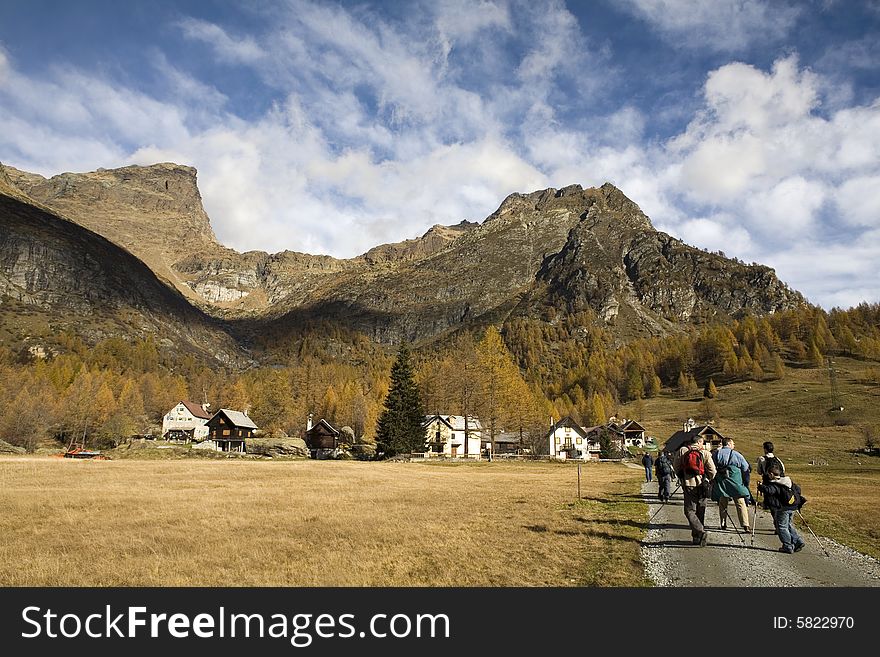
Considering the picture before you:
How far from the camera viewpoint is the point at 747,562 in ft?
37.2

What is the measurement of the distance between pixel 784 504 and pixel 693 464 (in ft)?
7.14

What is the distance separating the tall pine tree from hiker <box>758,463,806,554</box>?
198ft

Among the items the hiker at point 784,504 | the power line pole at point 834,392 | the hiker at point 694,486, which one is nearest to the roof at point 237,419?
the hiker at point 694,486

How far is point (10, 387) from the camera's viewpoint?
357 feet

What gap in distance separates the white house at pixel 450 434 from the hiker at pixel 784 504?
85.4 m

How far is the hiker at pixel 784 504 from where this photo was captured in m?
12.6

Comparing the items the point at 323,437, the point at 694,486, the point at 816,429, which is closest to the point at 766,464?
the point at 694,486

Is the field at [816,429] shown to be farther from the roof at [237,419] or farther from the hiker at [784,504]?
the roof at [237,419]

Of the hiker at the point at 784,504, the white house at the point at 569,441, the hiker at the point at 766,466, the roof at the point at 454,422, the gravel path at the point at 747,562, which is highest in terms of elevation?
the hiker at the point at 766,466

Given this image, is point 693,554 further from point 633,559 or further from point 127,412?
point 127,412

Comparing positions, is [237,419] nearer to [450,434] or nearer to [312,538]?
[450,434]

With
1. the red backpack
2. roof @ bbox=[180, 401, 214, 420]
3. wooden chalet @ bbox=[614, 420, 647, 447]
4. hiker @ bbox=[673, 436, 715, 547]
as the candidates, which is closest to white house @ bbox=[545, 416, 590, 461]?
wooden chalet @ bbox=[614, 420, 647, 447]
